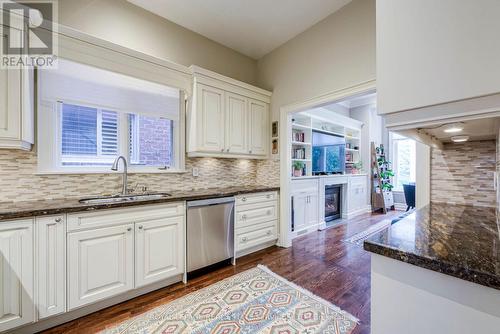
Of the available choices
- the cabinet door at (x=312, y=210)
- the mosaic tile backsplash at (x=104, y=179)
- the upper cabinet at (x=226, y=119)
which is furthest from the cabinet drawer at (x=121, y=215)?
the cabinet door at (x=312, y=210)

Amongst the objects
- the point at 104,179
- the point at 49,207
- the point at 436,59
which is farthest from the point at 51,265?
the point at 436,59

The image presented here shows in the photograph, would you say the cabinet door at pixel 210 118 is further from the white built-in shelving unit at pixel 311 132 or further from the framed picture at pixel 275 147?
the white built-in shelving unit at pixel 311 132

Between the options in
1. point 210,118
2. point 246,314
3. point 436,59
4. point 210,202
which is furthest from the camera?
point 210,118

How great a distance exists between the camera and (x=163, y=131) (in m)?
2.75

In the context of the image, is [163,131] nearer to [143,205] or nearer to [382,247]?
[143,205]

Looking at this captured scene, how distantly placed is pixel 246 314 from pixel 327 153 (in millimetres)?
3717

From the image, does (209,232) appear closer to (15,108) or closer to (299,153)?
(15,108)

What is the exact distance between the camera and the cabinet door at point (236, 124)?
9.71ft

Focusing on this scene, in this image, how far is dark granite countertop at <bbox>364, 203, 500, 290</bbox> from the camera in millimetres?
642

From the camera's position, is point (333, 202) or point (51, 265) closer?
point (51, 265)

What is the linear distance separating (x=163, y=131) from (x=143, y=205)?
1138 millimetres

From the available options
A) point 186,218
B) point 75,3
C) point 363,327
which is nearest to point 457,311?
point 363,327

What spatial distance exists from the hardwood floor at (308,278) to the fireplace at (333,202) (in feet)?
3.25

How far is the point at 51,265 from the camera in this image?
158 cm
